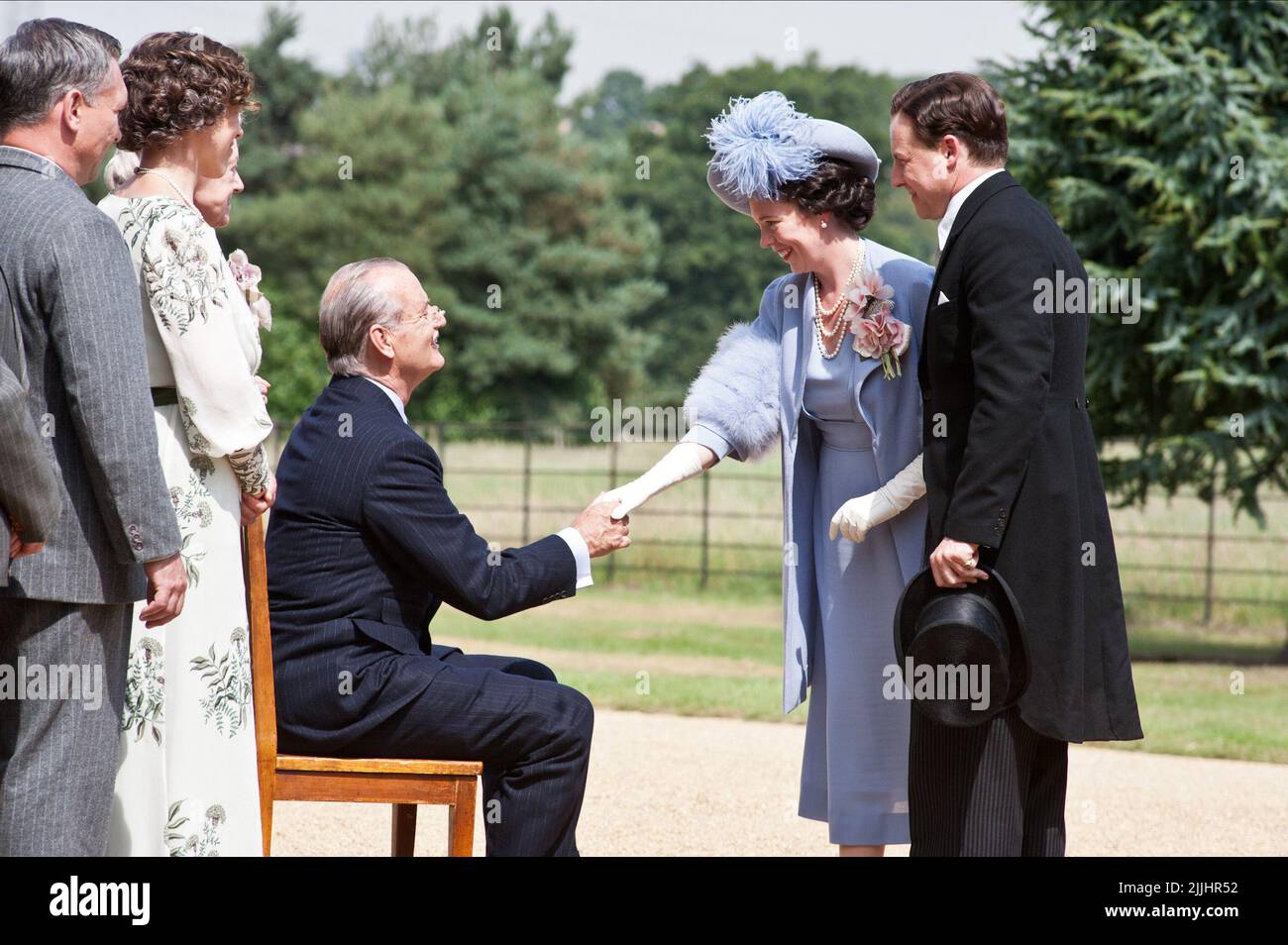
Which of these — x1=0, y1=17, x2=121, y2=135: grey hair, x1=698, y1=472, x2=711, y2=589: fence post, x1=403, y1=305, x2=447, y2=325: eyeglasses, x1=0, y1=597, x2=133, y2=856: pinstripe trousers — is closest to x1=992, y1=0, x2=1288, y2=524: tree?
x1=698, y1=472, x2=711, y2=589: fence post

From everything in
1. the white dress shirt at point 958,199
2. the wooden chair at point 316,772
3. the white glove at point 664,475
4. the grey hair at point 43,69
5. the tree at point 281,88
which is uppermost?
the tree at point 281,88

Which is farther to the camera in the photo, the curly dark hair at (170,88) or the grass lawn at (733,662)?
the grass lawn at (733,662)

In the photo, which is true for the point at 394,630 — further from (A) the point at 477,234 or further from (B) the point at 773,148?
(A) the point at 477,234

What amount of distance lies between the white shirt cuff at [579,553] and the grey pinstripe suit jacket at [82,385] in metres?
1.05

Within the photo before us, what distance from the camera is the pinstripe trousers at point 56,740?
2.94m

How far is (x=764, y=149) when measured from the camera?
385 centimetres

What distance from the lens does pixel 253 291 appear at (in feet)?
12.4

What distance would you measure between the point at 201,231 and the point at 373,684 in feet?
3.63

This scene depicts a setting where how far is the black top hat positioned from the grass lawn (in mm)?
5254

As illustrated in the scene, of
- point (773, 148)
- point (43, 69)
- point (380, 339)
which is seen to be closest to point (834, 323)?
point (773, 148)

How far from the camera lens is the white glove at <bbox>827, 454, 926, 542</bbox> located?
3.64 meters

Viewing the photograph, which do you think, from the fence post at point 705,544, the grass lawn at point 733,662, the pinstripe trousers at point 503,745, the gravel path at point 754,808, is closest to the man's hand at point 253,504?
the pinstripe trousers at point 503,745

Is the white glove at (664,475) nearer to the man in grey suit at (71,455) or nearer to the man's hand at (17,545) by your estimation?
the man in grey suit at (71,455)
